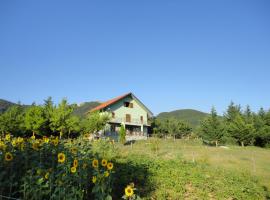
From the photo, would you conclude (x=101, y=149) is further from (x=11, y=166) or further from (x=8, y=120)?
(x=8, y=120)

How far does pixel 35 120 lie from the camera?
24672 millimetres

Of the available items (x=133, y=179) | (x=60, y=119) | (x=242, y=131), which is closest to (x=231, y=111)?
(x=242, y=131)

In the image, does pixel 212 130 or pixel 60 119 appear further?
pixel 212 130

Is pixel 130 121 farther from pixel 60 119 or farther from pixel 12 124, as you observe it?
pixel 12 124

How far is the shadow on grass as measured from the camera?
627 cm

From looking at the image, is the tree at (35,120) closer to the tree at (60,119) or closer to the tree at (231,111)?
the tree at (60,119)

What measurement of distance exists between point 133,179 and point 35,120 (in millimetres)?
19821

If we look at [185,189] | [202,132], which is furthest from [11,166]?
[202,132]

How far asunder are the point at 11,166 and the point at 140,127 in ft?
136

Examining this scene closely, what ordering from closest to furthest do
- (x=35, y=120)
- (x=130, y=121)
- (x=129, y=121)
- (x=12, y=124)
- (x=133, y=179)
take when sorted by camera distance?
(x=133, y=179) → (x=35, y=120) → (x=12, y=124) → (x=129, y=121) → (x=130, y=121)

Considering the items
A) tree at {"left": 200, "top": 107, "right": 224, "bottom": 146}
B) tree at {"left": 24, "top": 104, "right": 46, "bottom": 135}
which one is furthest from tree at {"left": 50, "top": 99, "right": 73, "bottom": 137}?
tree at {"left": 200, "top": 107, "right": 224, "bottom": 146}

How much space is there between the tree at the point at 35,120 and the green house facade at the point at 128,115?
1560 centimetres

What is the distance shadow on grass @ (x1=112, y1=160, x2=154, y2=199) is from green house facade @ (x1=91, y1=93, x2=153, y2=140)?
31890 millimetres

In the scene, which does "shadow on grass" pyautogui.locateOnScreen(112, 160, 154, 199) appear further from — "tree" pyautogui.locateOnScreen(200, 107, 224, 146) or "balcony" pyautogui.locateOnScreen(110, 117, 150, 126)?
A: "balcony" pyautogui.locateOnScreen(110, 117, 150, 126)
